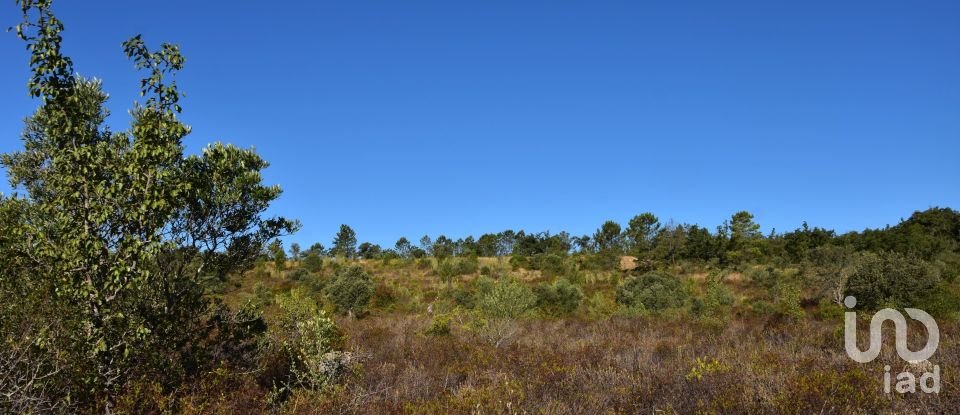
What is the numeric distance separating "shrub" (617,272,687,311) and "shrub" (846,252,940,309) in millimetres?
7051

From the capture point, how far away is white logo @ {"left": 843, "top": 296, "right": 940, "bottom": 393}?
24.5 feet

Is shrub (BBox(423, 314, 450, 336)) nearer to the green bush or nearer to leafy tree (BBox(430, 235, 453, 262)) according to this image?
the green bush

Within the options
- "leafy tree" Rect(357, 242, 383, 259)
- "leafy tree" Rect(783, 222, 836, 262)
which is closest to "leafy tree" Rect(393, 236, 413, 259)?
"leafy tree" Rect(357, 242, 383, 259)

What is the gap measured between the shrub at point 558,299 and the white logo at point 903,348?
38.6 feet

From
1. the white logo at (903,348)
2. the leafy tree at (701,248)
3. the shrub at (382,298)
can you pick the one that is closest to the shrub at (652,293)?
the white logo at (903,348)

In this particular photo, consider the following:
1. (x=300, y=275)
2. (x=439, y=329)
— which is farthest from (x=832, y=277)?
(x=300, y=275)

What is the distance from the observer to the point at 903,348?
1044cm

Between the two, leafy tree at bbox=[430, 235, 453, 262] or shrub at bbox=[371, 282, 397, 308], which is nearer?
shrub at bbox=[371, 282, 397, 308]

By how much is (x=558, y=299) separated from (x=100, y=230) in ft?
74.9

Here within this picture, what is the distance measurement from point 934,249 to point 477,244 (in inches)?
1908

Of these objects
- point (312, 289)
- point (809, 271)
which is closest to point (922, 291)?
point (809, 271)

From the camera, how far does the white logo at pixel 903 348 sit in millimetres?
7480

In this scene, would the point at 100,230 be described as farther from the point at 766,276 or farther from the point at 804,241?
the point at 804,241

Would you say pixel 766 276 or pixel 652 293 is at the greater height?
pixel 766 276
